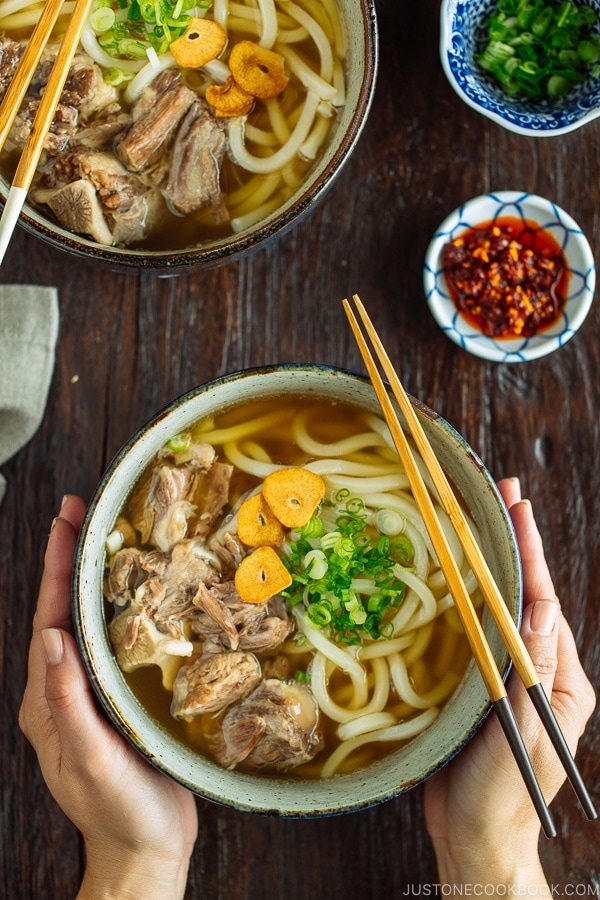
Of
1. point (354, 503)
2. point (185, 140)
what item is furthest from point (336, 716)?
point (185, 140)

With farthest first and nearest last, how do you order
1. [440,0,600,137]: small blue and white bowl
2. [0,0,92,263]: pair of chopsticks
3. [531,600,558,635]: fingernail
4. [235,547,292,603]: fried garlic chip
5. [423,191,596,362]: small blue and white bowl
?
[423,191,596,362]: small blue and white bowl → [440,0,600,137]: small blue and white bowl → [235,547,292,603]: fried garlic chip → [531,600,558,635]: fingernail → [0,0,92,263]: pair of chopsticks

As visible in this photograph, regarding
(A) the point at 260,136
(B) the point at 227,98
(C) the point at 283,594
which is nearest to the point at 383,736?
(C) the point at 283,594

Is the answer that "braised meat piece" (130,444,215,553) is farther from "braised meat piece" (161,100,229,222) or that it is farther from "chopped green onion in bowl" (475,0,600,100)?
"chopped green onion in bowl" (475,0,600,100)

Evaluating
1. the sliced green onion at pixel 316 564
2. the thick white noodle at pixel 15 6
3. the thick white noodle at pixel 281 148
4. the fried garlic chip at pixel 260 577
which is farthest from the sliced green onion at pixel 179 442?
the thick white noodle at pixel 15 6

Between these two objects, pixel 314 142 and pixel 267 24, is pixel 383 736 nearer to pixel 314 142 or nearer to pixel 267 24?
pixel 314 142

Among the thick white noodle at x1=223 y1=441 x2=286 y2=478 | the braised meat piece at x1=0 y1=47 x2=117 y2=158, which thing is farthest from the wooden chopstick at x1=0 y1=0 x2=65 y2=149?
the thick white noodle at x1=223 y1=441 x2=286 y2=478
